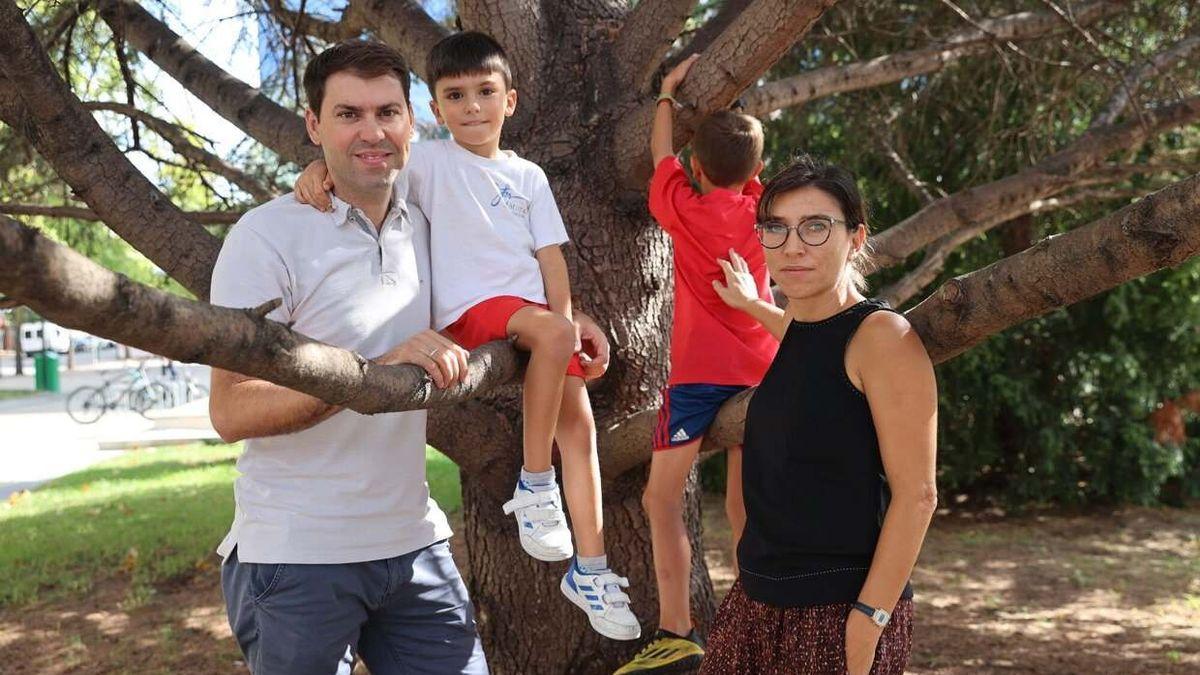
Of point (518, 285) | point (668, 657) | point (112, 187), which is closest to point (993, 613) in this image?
point (668, 657)

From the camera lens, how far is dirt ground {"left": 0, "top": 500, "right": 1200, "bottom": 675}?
552cm

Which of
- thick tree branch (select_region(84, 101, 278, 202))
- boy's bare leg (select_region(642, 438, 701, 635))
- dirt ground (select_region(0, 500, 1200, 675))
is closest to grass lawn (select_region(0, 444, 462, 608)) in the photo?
dirt ground (select_region(0, 500, 1200, 675))

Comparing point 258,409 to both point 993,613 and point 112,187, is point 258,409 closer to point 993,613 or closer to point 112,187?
point 112,187

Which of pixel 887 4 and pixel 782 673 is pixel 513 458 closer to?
pixel 782 673

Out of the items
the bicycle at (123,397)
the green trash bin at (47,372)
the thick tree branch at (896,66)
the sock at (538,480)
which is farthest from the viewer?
the green trash bin at (47,372)

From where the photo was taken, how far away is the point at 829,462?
91.0 inches

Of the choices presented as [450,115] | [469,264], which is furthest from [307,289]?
[450,115]

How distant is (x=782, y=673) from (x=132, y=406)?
18515 millimetres

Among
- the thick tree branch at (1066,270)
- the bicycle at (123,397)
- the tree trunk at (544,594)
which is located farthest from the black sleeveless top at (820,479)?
the bicycle at (123,397)

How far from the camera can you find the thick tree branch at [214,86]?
13.6ft

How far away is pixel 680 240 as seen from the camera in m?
3.66

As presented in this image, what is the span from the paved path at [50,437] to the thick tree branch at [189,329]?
35.2ft

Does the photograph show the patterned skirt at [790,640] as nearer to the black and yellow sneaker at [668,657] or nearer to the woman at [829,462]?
the woman at [829,462]

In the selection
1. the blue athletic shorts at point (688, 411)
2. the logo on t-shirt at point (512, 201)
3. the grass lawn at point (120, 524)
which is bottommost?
the grass lawn at point (120, 524)
